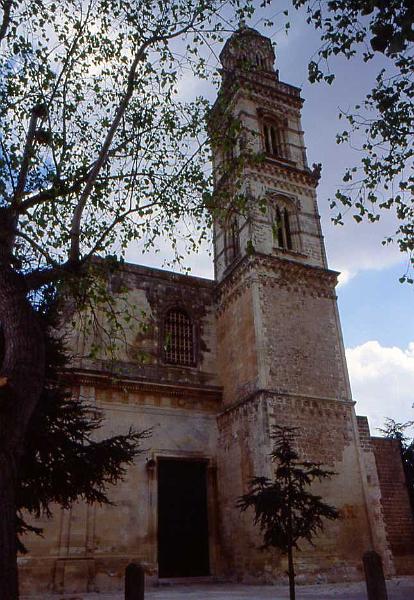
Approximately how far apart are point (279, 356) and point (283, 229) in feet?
19.0

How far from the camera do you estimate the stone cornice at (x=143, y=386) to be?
16.7 m

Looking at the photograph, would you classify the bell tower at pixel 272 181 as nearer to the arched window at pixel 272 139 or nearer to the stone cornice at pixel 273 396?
the arched window at pixel 272 139

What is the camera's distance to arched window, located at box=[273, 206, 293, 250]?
65.6 ft

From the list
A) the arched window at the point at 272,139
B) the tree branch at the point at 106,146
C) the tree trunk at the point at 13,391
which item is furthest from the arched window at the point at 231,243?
the tree trunk at the point at 13,391

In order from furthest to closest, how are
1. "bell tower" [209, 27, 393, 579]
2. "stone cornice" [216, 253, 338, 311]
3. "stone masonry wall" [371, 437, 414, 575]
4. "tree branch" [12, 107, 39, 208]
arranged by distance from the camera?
"stone cornice" [216, 253, 338, 311]
"stone masonry wall" [371, 437, 414, 575]
"bell tower" [209, 27, 393, 579]
"tree branch" [12, 107, 39, 208]

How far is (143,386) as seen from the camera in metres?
17.6

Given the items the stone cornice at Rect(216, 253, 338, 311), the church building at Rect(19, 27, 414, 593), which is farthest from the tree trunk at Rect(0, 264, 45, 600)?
the stone cornice at Rect(216, 253, 338, 311)

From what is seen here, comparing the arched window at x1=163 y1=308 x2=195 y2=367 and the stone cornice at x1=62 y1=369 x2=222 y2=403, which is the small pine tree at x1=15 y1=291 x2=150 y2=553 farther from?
the arched window at x1=163 y1=308 x2=195 y2=367

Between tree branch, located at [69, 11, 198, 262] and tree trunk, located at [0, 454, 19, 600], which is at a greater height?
tree branch, located at [69, 11, 198, 262]

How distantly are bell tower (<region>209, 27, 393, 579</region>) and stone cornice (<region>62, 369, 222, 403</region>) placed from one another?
783 millimetres

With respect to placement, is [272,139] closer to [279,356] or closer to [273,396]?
[279,356]

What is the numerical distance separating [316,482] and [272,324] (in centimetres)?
513

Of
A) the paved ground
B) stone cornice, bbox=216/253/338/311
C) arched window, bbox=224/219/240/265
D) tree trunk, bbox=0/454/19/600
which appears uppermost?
arched window, bbox=224/219/240/265

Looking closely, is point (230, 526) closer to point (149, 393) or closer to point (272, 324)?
point (149, 393)
